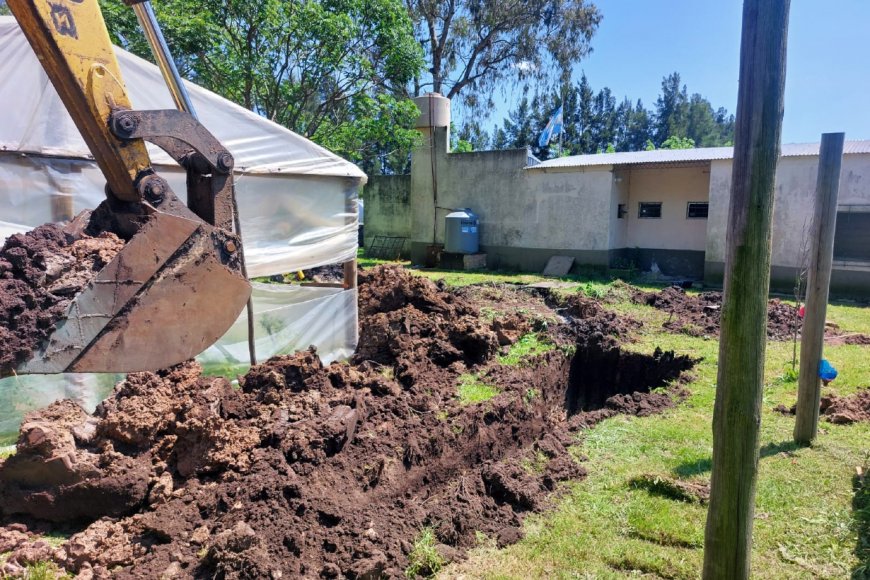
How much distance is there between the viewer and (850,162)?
13336 millimetres

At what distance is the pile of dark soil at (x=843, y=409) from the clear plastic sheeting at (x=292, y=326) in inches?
212

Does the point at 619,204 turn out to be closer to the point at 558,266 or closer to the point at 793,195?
the point at 558,266

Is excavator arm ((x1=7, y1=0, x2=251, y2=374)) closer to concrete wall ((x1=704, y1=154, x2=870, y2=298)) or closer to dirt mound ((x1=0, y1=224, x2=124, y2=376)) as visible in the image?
dirt mound ((x1=0, y1=224, x2=124, y2=376))

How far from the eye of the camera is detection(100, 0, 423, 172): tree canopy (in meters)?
11.3

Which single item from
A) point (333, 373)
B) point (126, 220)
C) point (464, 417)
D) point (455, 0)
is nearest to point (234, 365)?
point (333, 373)

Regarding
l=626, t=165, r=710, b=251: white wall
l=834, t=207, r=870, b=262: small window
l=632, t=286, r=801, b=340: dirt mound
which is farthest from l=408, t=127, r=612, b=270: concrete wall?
l=834, t=207, r=870, b=262: small window

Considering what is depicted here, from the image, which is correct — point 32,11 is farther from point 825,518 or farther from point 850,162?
point 850,162

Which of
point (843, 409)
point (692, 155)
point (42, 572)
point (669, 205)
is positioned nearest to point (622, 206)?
point (669, 205)

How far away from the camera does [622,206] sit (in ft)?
59.0

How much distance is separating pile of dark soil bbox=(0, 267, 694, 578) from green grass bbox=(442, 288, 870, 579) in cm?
25

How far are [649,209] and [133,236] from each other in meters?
17.4

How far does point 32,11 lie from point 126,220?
3.75 feet

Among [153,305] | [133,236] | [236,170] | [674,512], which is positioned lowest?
[674,512]

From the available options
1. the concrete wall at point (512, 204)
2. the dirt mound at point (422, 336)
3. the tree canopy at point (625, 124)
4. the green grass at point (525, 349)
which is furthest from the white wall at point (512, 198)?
the tree canopy at point (625, 124)
